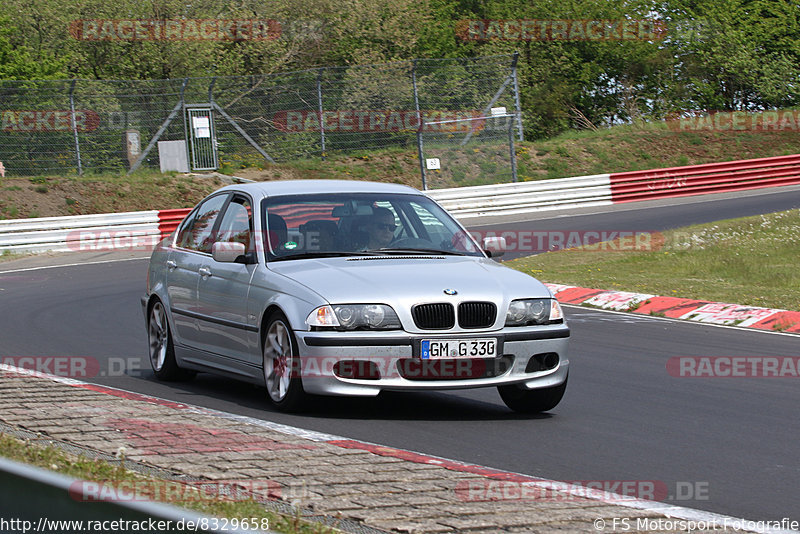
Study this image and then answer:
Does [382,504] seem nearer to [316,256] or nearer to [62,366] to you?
[316,256]

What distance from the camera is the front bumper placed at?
6980 millimetres

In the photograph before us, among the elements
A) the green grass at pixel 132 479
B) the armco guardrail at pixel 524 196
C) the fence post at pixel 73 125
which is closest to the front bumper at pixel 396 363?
the green grass at pixel 132 479

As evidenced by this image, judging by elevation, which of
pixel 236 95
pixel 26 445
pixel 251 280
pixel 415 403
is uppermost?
pixel 236 95

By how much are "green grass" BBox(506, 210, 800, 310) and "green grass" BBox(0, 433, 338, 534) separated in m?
10.4

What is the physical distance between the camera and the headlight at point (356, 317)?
7012 mm

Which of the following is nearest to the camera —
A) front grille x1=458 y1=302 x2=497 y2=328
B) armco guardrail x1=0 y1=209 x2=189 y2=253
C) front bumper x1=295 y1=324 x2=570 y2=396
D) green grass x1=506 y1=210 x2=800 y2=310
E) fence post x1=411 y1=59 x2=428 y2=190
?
front bumper x1=295 y1=324 x2=570 y2=396

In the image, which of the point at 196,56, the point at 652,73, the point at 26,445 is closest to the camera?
the point at 26,445

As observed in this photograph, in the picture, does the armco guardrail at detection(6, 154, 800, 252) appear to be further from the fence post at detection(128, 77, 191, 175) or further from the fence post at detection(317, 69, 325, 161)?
the fence post at detection(128, 77, 191, 175)

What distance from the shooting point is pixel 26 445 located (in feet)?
18.2

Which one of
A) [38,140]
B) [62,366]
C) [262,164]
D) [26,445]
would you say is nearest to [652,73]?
[262,164]

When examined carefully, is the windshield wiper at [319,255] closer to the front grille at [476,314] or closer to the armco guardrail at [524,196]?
the front grille at [476,314]

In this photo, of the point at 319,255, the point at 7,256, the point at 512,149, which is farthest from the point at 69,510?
the point at 512,149

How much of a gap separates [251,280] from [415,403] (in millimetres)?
1462

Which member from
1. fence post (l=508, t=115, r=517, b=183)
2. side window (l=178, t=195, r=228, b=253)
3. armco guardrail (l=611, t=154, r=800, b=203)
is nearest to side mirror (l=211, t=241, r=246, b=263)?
side window (l=178, t=195, r=228, b=253)
